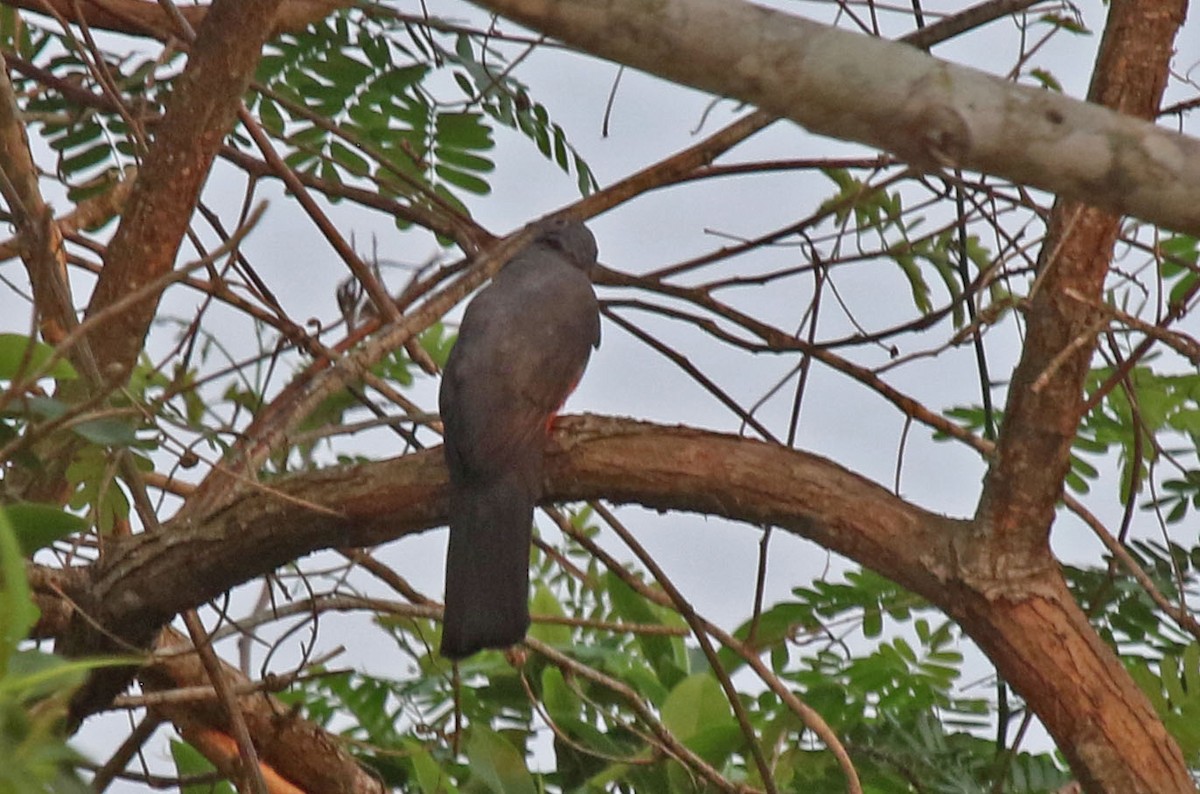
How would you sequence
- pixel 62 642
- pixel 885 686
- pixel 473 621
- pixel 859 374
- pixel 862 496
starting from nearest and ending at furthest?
pixel 862 496
pixel 473 621
pixel 62 642
pixel 859 374
pixel 885 686

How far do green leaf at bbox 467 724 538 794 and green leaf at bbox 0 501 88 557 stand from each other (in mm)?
1297

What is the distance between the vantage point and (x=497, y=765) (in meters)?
3.24

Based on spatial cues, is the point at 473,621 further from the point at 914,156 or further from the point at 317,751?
the point at 914,156

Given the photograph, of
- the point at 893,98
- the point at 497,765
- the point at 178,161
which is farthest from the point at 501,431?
the point at 893,98

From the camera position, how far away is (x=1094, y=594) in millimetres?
3676

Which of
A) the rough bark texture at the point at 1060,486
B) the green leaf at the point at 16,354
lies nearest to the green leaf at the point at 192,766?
the green leaf at the point at 16,354

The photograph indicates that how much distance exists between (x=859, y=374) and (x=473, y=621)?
1.18m

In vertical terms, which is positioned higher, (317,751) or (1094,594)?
(1094,594)

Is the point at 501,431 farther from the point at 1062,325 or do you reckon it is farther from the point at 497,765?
the point at 1062,325

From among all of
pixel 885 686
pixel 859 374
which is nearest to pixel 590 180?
pixel 859 374

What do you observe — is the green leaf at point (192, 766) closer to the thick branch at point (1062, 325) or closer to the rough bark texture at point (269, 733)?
the rough bark texture at point (269, 733)

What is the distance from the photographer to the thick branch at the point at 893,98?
1.86 meters

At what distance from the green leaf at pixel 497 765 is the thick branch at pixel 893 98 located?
5.76 feet

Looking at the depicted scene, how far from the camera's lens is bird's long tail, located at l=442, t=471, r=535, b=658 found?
328 cm
